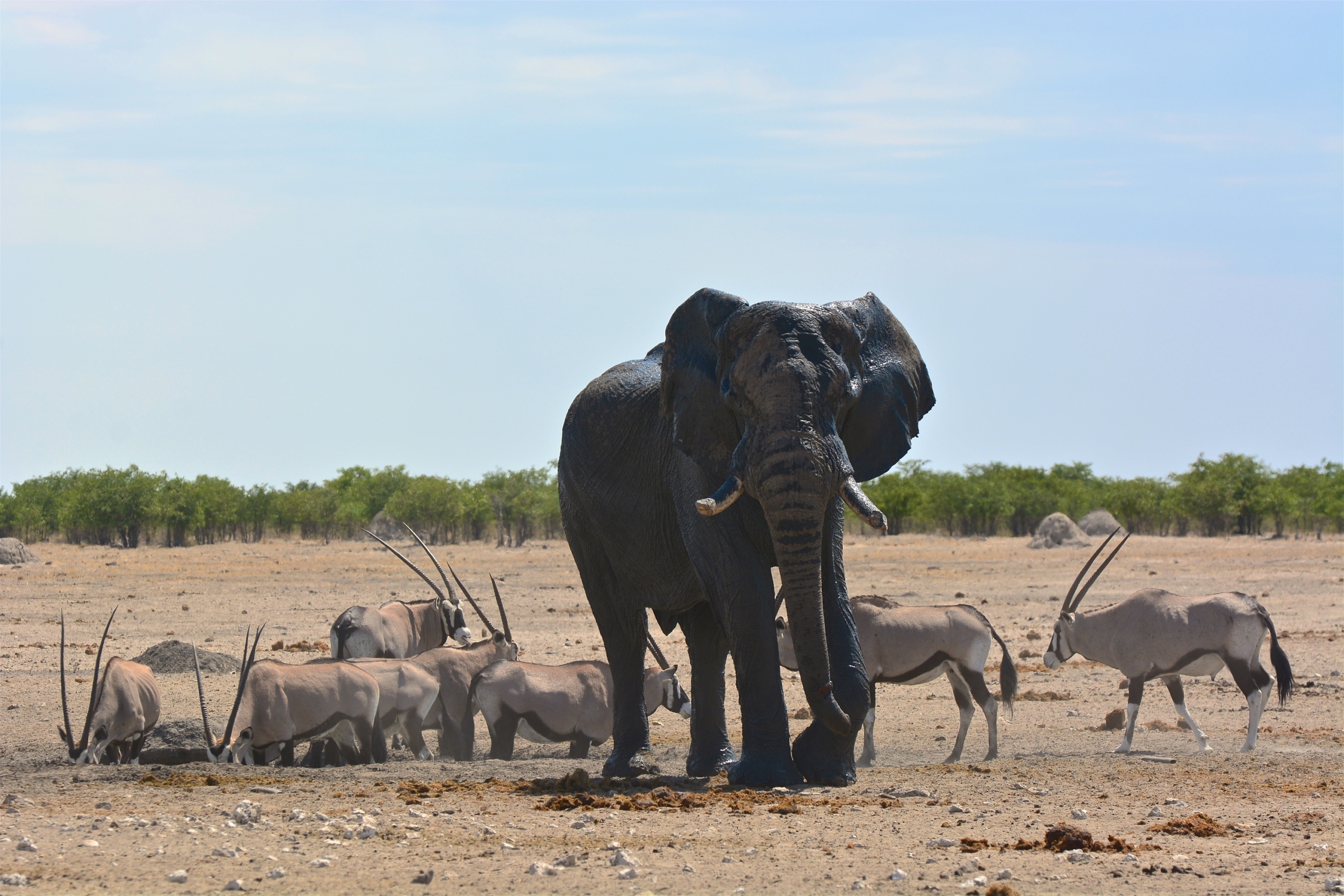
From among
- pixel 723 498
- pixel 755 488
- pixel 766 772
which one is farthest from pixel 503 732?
pixel 755 488

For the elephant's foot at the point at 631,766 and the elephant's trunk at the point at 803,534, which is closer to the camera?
the elephant's trunk at the point at 803,534

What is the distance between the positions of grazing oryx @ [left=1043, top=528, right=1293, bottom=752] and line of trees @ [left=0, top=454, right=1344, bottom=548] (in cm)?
4732

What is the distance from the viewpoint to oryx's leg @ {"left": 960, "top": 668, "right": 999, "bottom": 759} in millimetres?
12086

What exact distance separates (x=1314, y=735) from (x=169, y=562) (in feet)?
109

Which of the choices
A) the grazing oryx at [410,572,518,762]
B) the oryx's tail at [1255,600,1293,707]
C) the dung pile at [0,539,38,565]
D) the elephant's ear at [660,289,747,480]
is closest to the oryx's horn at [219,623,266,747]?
the grazing oryx at [410,572,518,762]

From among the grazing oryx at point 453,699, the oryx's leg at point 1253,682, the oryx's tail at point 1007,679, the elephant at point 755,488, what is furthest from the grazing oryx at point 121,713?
the oryx's leg at point 1253,682

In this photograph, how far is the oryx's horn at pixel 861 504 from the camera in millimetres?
7625

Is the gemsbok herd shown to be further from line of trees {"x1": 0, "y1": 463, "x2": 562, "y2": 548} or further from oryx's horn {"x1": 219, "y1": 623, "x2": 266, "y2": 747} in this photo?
line of trees {"x1": 0, "y1": 463, "x2": 562, "y2": 548}

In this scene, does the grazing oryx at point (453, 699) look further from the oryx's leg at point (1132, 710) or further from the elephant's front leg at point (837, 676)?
the oryx's leg at point (1132, 710)

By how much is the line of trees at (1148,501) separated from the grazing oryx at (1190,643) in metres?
48.6

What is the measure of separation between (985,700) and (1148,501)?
6220cm

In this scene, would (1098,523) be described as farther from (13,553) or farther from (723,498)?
(723,498)

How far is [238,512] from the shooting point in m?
69.8

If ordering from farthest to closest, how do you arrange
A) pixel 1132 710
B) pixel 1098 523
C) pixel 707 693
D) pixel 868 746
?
pixel 1098 523 → pixel 1132 710 → pixel 868 746 → pixel 707 693
